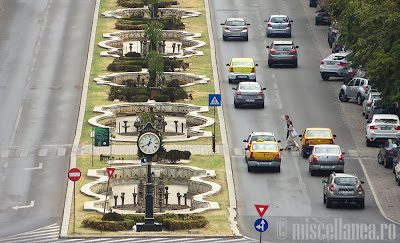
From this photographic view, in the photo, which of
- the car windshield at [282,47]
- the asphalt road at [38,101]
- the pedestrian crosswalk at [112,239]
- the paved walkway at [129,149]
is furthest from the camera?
the car windshield at [282,47]

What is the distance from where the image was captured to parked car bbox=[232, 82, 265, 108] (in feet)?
270

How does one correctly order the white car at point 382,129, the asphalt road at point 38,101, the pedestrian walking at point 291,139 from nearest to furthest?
the asphalt road at point 38,101 → the pedestrian walking at point 291,139 → the white car at point 382,129

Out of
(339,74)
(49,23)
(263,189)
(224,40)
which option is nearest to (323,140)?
(263,189)

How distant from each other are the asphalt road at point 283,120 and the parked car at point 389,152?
156 cm

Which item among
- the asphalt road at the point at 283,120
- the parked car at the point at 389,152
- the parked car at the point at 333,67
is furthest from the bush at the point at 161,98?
the parked car at the point at 389,152

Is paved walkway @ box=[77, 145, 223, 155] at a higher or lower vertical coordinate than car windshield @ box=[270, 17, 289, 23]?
lower

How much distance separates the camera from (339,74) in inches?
3585

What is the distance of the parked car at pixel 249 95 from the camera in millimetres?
82250

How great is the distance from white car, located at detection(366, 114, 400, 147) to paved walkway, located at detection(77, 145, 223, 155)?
9.02 m

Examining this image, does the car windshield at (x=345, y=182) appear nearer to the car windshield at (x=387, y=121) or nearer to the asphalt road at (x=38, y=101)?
the asphalt road at (x=38, y=101)

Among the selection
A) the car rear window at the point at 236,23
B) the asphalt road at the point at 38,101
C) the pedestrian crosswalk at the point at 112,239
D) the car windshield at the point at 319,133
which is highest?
the car rear window at the point at 236,23

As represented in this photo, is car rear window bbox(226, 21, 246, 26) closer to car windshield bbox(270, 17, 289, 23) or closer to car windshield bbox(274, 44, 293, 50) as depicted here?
car windshield bbox(270, 17, 289, 23)

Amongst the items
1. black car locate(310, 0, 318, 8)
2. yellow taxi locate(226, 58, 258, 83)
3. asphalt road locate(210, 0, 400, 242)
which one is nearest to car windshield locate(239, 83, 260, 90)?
asphalt road locate(210, 0, 400, 242)

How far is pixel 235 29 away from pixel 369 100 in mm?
25654
